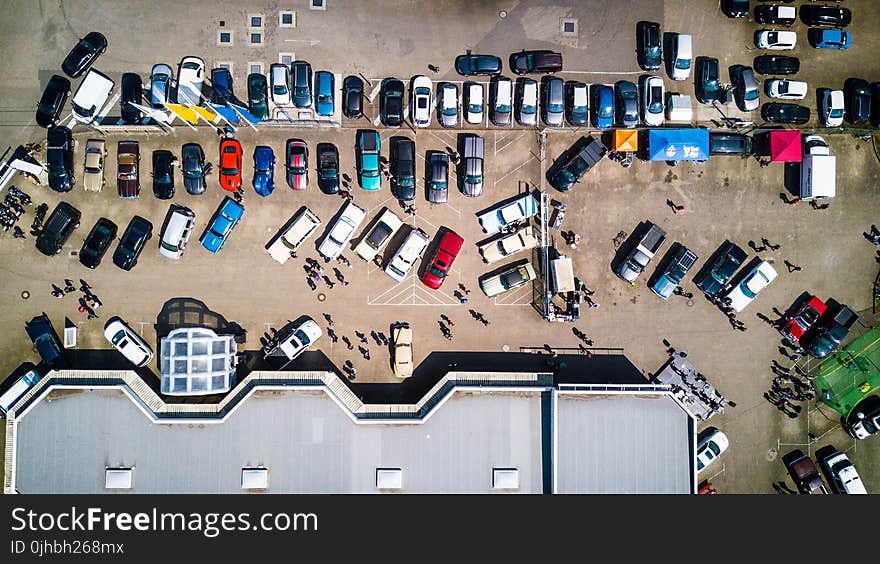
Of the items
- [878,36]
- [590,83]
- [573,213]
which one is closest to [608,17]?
[590,83]

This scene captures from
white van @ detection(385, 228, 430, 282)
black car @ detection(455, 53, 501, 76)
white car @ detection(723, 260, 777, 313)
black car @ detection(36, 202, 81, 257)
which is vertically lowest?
white car @ detection(723, 260, 777, 313)

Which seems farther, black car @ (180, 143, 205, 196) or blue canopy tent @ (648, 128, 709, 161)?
blue canopy tent @ (648, 128, 709, 161)

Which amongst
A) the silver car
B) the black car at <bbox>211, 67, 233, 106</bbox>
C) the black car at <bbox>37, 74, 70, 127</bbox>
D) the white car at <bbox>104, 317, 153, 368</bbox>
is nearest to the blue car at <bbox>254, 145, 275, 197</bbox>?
the black car at <bbox>211, 67, 233, 106</bbox>

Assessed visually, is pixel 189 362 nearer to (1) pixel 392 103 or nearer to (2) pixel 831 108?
(1) pixel 392 103

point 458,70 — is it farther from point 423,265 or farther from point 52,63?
point 52,63

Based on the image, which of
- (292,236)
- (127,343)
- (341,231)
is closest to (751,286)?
(341,231)

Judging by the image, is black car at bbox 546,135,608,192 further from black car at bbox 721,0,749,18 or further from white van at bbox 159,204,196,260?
white van at bbox 159,204,196,260

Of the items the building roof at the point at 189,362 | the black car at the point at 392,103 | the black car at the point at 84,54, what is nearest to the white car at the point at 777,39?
the black car at the point at 392,103
